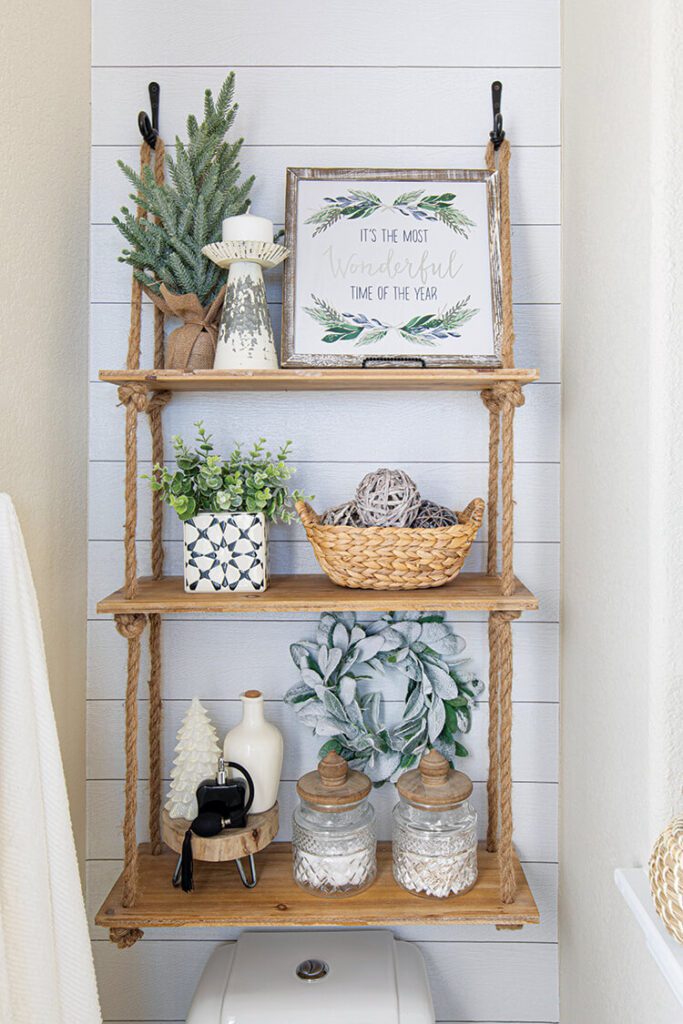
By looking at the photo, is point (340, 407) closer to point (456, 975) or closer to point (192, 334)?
point (192, 334)

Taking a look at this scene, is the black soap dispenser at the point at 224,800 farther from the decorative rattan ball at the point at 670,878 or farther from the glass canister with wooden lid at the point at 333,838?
the decorative rattan ball at the point at 670,878

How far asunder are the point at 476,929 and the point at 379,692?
0.44m

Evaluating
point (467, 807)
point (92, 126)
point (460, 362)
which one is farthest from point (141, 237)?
point (467, 807)

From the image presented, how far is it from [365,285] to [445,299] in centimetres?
13

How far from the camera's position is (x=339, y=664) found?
3.91 feet

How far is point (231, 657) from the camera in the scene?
125cm

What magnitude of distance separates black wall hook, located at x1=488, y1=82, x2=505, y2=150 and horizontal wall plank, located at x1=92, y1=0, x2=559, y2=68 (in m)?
0.08

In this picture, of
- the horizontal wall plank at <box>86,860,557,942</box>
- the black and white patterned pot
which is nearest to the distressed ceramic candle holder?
the black and white patterned pot

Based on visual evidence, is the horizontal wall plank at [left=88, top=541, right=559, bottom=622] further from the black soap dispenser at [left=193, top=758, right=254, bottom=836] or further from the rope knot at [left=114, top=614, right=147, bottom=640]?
the black soap dispenser at [left=193, top=758, right=254, bottom=836]

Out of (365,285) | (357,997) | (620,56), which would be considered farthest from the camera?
(365,285)

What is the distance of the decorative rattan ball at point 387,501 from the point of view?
1.05 m

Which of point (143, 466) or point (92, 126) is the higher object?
point (92, 126)

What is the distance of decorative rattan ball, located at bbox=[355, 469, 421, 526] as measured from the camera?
3.46 ft

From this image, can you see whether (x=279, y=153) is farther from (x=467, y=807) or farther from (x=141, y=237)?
(x=467, y=807)
